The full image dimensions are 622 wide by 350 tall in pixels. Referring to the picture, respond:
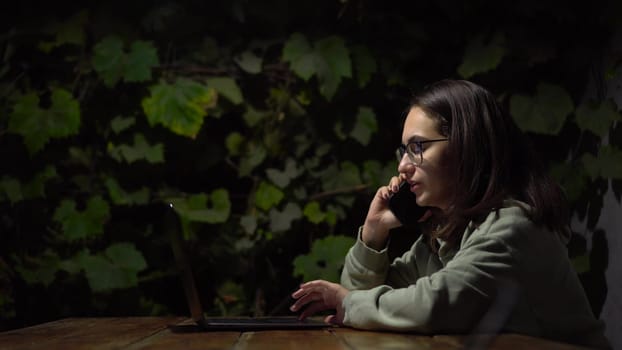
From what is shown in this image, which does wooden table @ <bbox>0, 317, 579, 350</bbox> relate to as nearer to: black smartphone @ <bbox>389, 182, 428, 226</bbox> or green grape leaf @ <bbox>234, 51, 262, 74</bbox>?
black smartphone @ <bbox>389, 182, 428, 226</bbox>

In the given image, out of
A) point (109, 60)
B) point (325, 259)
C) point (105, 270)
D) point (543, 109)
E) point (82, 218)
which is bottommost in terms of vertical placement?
point (325, 259)

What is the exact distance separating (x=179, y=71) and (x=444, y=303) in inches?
82.7

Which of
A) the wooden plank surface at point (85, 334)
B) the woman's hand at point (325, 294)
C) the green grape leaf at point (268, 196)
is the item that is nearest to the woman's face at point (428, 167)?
the woman's hand at point (325, 294)

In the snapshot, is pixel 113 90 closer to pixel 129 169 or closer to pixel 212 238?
pixel 129 169

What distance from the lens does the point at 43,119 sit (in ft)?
9.20

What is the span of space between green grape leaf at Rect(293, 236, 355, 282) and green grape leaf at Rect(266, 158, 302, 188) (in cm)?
31

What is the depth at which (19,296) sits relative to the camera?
115 inches

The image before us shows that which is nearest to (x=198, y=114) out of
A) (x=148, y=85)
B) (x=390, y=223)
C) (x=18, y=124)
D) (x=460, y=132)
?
(x=148, y=85)

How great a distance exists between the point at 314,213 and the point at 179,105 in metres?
0.76

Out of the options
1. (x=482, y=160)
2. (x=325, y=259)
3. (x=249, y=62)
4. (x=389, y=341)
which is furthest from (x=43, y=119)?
(x=389, y=341)

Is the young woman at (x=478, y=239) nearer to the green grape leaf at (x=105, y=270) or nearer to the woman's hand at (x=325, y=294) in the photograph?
the woman's hand at (x=325, y=294)

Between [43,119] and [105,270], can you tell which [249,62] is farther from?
[105,270]

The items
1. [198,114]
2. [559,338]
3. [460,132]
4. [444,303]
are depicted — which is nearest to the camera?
[444,303]

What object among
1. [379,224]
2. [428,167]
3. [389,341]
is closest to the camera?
[389,341]
